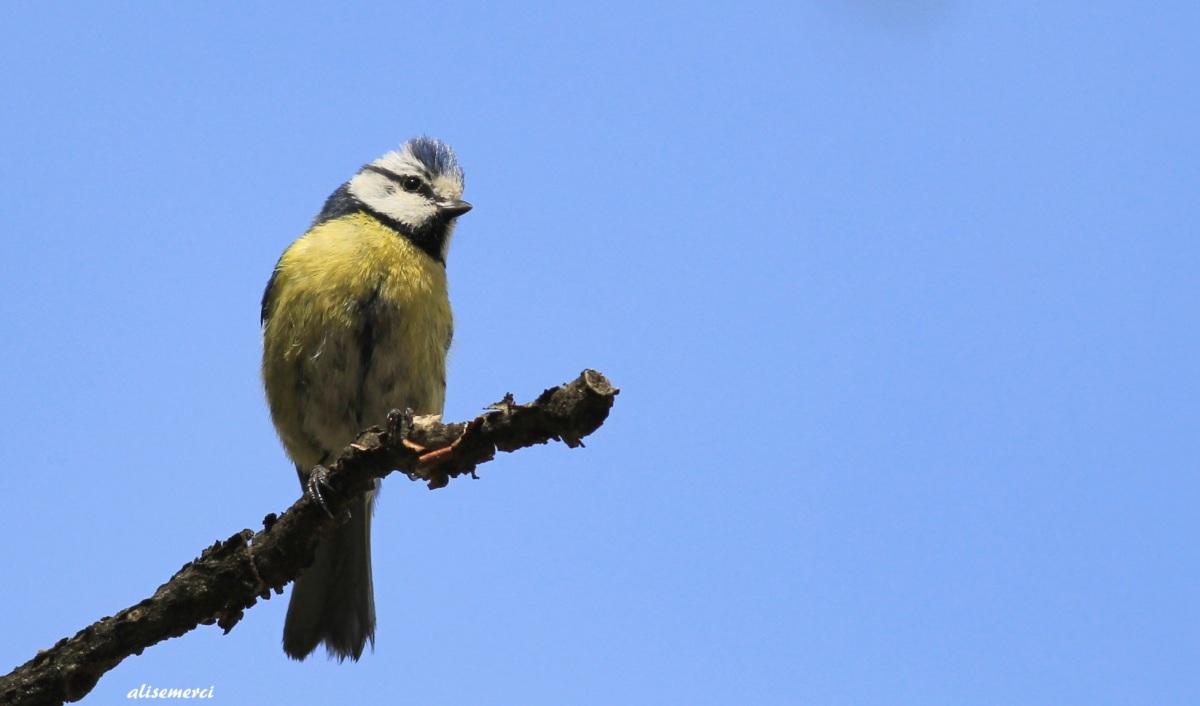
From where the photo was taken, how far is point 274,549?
146 inches

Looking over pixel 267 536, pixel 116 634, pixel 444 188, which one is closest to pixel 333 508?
pixel 267 536

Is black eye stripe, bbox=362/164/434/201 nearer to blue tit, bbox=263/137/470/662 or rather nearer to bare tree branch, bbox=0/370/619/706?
blue tit, bbox=263/137/470/662

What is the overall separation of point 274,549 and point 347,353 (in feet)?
5.16

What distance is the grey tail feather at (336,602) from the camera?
17.9 ft

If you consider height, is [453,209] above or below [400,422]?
above

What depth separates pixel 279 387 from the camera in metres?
5.31

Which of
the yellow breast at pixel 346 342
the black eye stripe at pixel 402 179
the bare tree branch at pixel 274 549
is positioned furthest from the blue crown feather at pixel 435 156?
the bare tree branch at pixel 274 549

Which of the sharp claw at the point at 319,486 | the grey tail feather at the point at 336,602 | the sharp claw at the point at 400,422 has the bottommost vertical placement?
the sharp claw at the point at 319,486

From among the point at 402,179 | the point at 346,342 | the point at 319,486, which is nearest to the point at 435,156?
the point at 402,179

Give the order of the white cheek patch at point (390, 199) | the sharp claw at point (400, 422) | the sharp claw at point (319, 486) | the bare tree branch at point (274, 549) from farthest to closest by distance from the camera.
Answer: the white cheek patch at point (390, 199) → the sharp claw at point (319, 486) → the sharp claw at point (400, 422) → the bare tree branch at point (274, 549)

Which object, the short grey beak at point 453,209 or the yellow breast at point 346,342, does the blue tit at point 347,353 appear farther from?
the short grey beak at point 453,209

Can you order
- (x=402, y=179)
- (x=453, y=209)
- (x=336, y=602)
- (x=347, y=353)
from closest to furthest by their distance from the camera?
(x=347, y=353) → (x=336, y=602) → (x=453, y=209) → (x=402, y=179)

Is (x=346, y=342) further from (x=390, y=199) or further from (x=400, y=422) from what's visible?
(x=400, y=422)

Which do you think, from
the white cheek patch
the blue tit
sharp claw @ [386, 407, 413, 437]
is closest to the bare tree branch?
sharp claw @ [386, 407, 413, 437]
